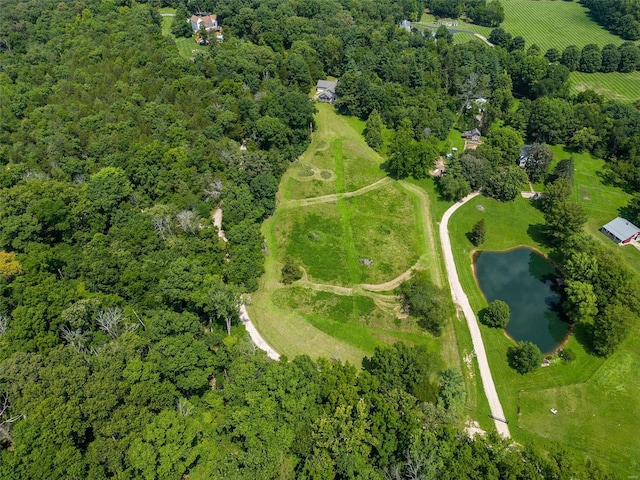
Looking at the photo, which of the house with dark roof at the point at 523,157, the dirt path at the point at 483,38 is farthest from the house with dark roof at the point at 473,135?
the dirt path at the point at 483,38

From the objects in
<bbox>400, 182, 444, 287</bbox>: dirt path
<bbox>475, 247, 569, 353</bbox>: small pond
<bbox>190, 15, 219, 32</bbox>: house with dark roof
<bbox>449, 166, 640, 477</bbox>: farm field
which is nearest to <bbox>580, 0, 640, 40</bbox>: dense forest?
<bbox>400, 182, 444, 287</bbox>: dirt path

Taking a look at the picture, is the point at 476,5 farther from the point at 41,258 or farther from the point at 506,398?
the point at 41,258

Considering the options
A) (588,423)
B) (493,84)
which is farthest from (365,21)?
(588,423)

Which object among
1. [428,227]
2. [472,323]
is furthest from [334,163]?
[472,323]

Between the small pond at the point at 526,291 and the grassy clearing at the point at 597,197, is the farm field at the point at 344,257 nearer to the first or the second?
the small pond at the point at 526,291

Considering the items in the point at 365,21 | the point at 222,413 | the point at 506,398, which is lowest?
the point at 506,398
